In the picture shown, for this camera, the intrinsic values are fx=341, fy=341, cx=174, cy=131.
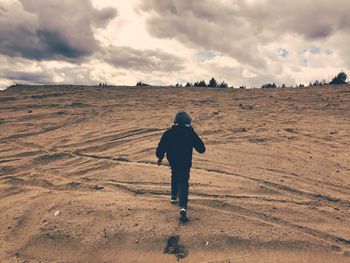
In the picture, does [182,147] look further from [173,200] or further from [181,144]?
[173,200]

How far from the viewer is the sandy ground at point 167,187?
478 cm

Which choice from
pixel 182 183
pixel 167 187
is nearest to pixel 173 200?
pixel 182 183

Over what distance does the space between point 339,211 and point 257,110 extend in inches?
321

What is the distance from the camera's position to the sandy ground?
15.7ft

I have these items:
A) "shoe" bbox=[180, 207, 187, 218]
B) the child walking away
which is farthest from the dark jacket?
"shoe" bbox=[180, 207, 187, 218]

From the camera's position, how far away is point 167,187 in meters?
6.67

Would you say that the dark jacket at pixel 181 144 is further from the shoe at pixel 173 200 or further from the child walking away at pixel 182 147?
the shoe at pixel 173 200

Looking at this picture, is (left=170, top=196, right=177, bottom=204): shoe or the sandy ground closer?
the sandy ground

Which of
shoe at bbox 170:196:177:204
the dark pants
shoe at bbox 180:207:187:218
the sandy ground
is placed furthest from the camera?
shoe at bbox 170:196:177:204

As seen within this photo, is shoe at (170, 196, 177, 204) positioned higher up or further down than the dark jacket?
further down

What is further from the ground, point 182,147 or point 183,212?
point 182,147

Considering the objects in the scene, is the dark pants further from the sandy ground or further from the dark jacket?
the sandy ground

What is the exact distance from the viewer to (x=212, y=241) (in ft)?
16.0

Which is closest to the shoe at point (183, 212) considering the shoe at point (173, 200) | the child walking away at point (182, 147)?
the child walking away at point (182, 147)
